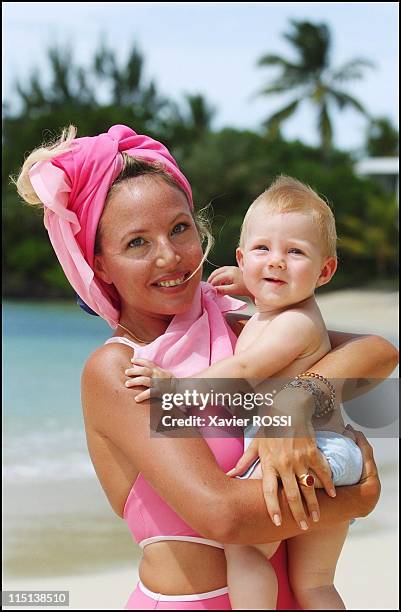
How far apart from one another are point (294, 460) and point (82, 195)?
31.6 inches

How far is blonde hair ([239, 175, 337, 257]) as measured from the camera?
237 centimetres

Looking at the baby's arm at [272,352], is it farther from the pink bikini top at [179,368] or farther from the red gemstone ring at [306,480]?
the red gemstone ring at [306,480]

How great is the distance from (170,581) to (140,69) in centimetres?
4111

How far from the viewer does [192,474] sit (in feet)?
6.78

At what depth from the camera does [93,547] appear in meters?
7.77

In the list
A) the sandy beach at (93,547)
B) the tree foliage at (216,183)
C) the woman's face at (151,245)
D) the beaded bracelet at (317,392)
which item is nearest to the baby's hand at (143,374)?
the woman's face at (151,245)

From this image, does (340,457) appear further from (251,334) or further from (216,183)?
(216,183)

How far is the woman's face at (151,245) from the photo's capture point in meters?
2.29

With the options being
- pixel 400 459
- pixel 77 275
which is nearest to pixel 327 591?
pixel 77 275

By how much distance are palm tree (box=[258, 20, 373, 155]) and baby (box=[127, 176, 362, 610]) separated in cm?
3839

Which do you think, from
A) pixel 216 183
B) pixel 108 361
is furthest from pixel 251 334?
pixel 216 183

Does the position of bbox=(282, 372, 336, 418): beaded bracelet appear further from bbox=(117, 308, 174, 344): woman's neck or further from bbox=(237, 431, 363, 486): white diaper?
bbox=(117, 308, 174, 344): woman's neck

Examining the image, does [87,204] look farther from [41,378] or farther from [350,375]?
[41,378]

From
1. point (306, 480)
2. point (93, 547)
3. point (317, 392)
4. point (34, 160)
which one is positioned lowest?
point (93, 547)
